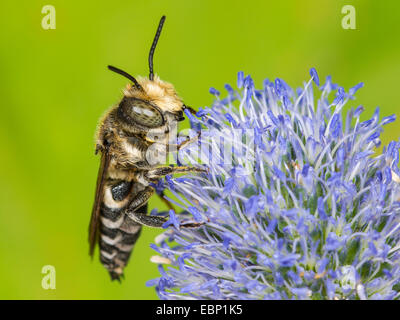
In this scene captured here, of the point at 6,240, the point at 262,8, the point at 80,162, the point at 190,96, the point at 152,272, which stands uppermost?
the point at 262,8

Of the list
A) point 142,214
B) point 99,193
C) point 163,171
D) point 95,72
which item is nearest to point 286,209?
point 163,171

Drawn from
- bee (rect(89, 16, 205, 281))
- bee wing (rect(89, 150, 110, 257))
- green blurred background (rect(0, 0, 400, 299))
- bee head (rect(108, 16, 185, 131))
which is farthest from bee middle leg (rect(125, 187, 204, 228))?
green blurred background (rect(0, 0, 400, 299))

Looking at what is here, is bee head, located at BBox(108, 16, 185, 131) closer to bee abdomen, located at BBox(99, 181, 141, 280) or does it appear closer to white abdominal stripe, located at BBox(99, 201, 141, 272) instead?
bee abdomen, located at BBox(99, 181, 141, 280)

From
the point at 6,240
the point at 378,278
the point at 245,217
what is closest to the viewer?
the point at 378,278

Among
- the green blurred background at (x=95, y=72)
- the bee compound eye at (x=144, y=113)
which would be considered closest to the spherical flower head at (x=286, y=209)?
the bee compound eye at (x=144, y=113)

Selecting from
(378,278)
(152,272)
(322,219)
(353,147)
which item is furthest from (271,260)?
(152,272)

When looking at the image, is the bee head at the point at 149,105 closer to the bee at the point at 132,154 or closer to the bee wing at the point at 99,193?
the bee at the point at 132,154
